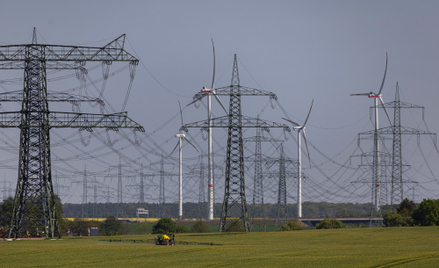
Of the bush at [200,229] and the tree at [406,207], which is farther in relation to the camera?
the bush at [200,229]

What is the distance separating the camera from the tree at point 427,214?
127 meters

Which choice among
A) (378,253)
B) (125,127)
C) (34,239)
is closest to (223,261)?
(378,253)

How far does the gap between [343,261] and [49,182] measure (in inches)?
1811

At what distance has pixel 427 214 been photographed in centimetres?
12812

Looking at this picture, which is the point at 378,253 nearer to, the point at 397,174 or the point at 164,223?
the point at 397,174

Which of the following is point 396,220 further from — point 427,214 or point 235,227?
point 235,227

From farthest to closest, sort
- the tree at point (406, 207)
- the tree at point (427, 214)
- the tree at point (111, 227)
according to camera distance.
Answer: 1. the tree at point (111, 227)
2. the tree at point (406, 207)
3. the tree at point (427, 214)

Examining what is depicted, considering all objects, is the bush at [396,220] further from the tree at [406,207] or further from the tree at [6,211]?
the tree at [6,211]

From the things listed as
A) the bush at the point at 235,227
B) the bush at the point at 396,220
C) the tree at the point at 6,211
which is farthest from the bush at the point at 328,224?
the tree at the point at 6,211

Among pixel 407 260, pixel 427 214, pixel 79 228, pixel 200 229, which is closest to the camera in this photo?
pixel 407 260

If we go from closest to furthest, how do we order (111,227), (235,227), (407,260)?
(407,260), (235,227), (111,227)

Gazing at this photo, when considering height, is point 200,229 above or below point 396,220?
below

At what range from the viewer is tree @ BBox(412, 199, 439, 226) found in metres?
127

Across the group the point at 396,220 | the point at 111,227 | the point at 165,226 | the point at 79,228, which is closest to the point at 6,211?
the point at 79,228
